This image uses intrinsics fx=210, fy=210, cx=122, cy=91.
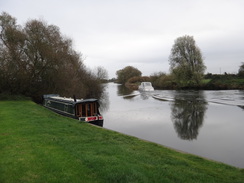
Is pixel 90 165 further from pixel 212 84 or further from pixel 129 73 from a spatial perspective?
pixel 129 73

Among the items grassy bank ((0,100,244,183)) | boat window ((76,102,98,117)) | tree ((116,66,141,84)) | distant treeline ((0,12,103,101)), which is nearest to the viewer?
grassy bank ((0,100,244,183))

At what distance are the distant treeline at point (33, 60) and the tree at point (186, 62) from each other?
1146 inches

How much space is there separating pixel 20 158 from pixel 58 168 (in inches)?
50.7

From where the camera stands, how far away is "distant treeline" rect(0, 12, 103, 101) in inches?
964

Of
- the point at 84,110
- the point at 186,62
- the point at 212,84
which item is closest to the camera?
the point at 84,110

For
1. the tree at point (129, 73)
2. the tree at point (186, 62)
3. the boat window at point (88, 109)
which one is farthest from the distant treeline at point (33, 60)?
the tree at point (129, 73)

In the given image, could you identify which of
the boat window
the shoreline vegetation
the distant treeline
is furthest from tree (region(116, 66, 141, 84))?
the boat window

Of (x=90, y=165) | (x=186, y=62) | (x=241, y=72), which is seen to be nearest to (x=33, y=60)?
(x=90, y=165)

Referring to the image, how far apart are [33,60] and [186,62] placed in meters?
34.5

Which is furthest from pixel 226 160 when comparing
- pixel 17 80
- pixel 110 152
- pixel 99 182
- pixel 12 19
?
pixel 12 19

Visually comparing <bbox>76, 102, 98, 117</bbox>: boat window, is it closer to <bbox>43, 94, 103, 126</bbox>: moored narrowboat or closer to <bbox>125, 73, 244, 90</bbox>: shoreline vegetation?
<bbox>43, 94, 103, 126</bbox>: moored narrowboat

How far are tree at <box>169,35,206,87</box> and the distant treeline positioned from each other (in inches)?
1146

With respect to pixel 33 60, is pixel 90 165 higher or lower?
lower

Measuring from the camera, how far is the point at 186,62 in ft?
159
